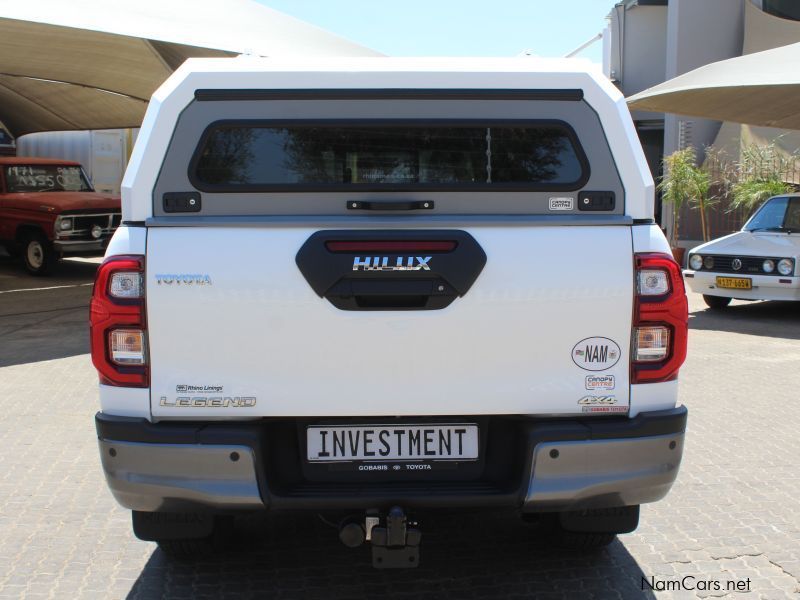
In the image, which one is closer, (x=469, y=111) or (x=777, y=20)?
(x=469, y=111)

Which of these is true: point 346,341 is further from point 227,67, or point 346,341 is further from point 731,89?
point 731,89

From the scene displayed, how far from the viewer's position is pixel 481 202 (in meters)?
3.35

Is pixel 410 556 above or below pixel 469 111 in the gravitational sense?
below

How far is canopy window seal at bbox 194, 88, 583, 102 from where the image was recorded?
3.35m

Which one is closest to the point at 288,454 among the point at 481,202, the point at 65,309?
the point at 481,202

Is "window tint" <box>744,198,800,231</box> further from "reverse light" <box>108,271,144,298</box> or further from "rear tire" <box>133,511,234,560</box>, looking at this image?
"reverse light" <box>108,271,144,298</box>

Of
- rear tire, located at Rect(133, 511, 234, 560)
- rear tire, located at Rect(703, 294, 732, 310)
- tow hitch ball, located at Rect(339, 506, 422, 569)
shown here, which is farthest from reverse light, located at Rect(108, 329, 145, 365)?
rear tire, located at Rect(703, 294, 732, 310)

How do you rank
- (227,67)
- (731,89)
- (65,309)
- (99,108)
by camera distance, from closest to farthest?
1. (227,67)
2. (65,309)
3. (731,89)
4. (99,108)

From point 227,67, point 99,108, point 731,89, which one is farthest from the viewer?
point 99,108

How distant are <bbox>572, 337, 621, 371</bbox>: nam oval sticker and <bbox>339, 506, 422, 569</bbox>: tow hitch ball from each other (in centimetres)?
79

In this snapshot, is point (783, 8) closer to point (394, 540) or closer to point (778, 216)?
point (778, 216)

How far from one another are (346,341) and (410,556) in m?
0.76

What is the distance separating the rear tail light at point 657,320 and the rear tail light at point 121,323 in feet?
5.43

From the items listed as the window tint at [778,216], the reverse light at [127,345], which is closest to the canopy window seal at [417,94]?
the reverse light at [127,345]
